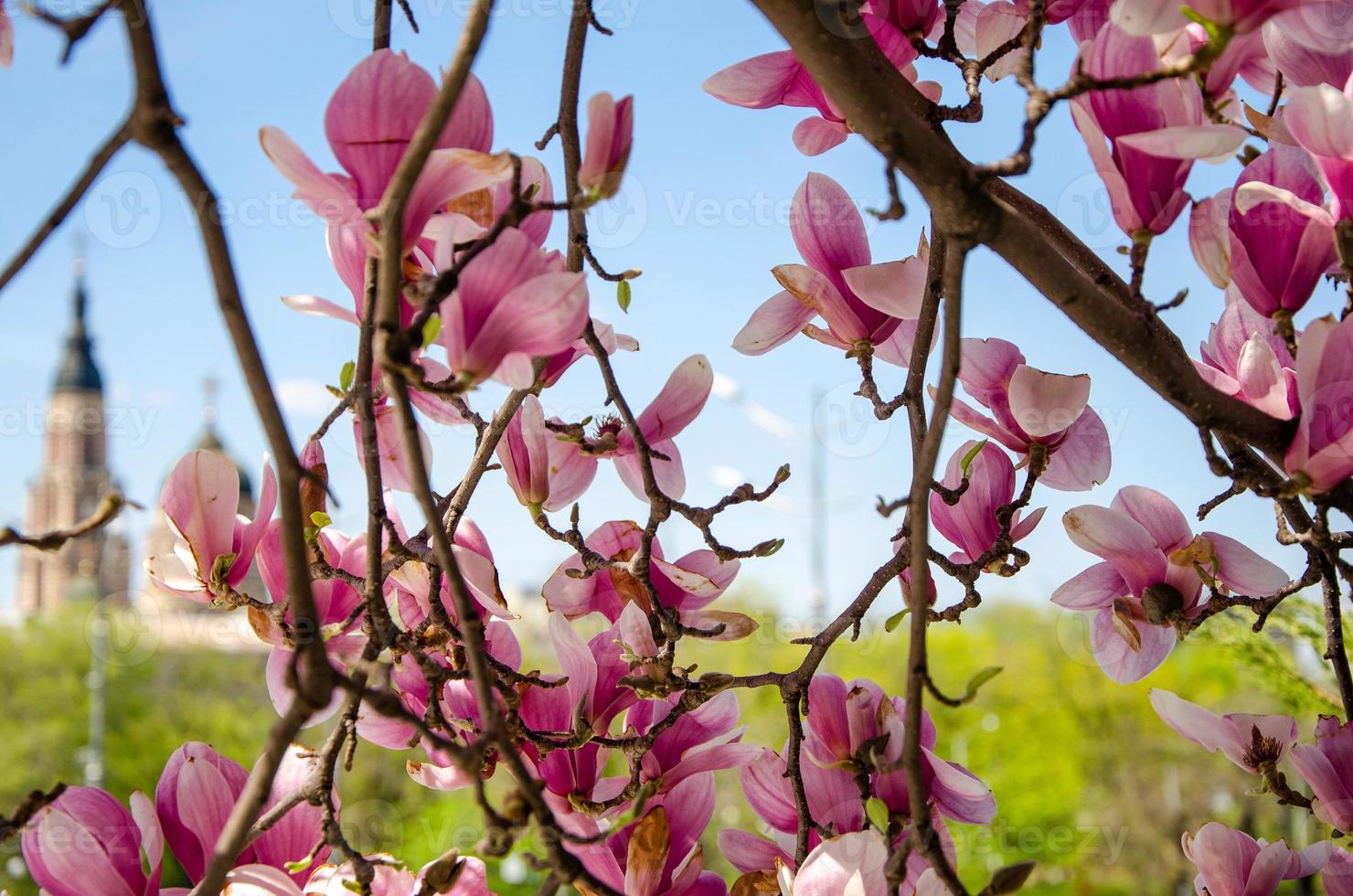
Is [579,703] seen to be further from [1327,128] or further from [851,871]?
[1327,128]

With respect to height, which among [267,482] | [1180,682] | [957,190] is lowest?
[1180,682]

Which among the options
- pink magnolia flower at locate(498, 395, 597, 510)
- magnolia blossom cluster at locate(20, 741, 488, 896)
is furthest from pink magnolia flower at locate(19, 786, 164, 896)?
pink magnolia flower at locate(498, 395, 597, 510)

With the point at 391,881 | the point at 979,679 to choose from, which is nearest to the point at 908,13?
the point at 979,679

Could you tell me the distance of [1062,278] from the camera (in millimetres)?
418

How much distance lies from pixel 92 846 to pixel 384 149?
11.6 inches

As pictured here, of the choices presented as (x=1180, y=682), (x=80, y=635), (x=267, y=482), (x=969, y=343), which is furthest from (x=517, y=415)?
(x=80, y=635)

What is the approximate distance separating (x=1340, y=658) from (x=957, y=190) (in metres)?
0.30

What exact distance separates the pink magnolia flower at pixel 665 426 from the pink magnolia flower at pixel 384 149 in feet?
0.53

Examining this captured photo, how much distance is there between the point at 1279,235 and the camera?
19.5 inches

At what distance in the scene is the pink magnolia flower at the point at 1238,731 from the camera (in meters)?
0.53

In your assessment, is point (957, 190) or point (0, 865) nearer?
point (957, 190)

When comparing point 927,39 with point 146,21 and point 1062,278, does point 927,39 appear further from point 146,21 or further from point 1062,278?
point 146,21

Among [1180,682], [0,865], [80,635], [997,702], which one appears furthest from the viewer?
[80,635]

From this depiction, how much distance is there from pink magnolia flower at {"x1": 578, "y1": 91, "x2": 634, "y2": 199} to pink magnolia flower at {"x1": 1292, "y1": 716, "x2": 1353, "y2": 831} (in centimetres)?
40
